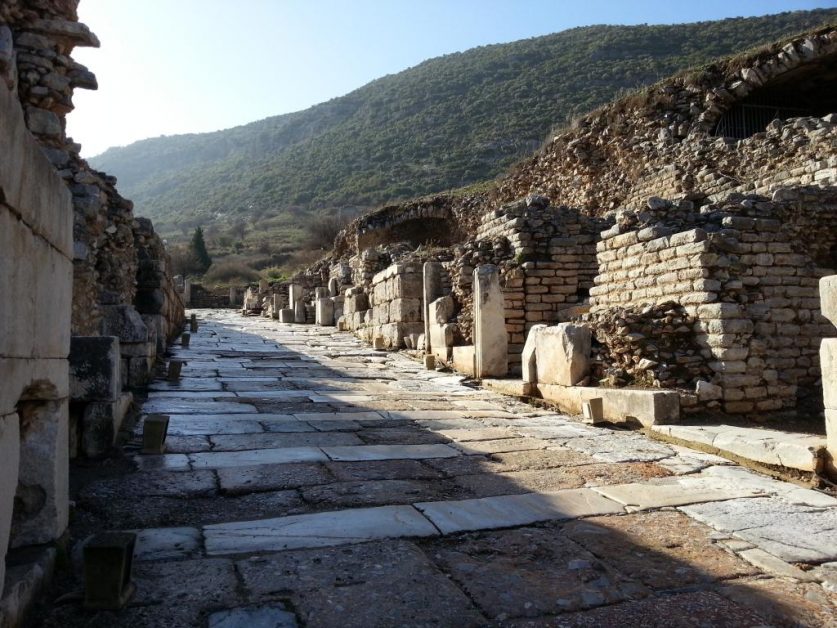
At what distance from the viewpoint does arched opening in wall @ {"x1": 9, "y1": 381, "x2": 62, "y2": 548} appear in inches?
108

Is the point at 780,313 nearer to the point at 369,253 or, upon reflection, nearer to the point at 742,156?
the point at 742,156

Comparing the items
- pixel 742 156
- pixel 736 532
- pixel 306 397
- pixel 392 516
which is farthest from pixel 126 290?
pixel 742 156

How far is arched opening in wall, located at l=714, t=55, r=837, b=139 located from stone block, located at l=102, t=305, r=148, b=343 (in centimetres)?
1529

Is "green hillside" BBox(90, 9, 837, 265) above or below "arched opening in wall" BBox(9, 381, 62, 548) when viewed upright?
above

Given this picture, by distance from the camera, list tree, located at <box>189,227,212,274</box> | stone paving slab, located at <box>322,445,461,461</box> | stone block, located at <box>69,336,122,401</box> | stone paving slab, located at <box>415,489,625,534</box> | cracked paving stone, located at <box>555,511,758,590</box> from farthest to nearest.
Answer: tree, located at <box>189,227,212,274</box>, stone paving slab, located at <box>322,445,461,461</box>, stone block, located at <box>69,336,122,401</box>, stone paving slab, located at <box>415,489,625,534</box>, cracked paving stone, located at <box>555,511,758,590</box>

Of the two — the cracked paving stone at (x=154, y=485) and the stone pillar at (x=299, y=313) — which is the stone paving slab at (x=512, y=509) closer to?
the cracked paving stone at (x=154, y=485)

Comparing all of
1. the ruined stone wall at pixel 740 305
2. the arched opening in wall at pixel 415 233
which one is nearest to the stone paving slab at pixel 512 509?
the ruined stone wall at pixel 740 305

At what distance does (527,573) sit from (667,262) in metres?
5.08

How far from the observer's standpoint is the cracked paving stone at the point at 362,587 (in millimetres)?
2535

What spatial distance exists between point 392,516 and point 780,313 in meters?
5.04

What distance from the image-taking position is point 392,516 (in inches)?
146

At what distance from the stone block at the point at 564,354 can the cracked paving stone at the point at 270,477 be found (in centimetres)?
372

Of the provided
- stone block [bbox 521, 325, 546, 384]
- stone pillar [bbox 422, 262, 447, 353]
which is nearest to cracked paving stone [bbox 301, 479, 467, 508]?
stone block [bbox 521, 325, 546, 384]

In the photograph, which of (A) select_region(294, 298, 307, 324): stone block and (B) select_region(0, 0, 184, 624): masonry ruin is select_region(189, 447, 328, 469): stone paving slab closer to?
(B) select_region(0, 0, 184, 624): masonry ruin
